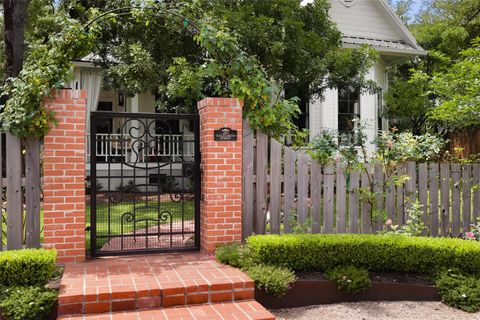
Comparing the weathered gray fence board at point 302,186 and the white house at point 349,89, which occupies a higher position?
the white house at point 349,89

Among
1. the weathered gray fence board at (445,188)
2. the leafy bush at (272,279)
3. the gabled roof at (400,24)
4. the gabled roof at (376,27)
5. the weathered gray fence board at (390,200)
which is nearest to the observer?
the leafy bush at (272,279)

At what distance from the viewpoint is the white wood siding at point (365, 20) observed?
15.6m

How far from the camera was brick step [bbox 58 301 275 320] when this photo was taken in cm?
403

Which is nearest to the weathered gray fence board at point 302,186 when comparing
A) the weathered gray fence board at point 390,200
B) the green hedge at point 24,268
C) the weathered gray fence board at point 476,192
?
the weathered gray fence board at point 390,200

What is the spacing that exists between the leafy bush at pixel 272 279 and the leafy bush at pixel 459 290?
1739 millimetres

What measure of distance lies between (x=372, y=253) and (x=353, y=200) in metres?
1.05

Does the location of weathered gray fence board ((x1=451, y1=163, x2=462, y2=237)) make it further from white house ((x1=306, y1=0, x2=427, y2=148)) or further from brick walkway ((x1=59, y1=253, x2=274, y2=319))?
white house ((x1=306, y1=0, x2=427, y2=148))

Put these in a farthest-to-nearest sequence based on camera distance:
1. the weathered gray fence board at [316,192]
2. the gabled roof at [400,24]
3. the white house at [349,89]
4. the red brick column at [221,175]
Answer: the gabled roof at [400,24], the white house at [349,89], the weathered gray fence board at [316,192], the red brick column at [221,175]

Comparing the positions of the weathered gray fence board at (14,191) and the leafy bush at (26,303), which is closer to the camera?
the leafy bush at (26,303)

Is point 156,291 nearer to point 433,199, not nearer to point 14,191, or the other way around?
A: point 14,191

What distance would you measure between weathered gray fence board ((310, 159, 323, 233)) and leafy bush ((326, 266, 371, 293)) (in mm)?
946

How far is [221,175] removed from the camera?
5.68 metres

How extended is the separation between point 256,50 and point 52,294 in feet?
25.1

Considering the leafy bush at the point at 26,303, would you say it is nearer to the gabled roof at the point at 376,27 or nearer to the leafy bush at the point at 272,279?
the leafy bush at the point at 272,279
